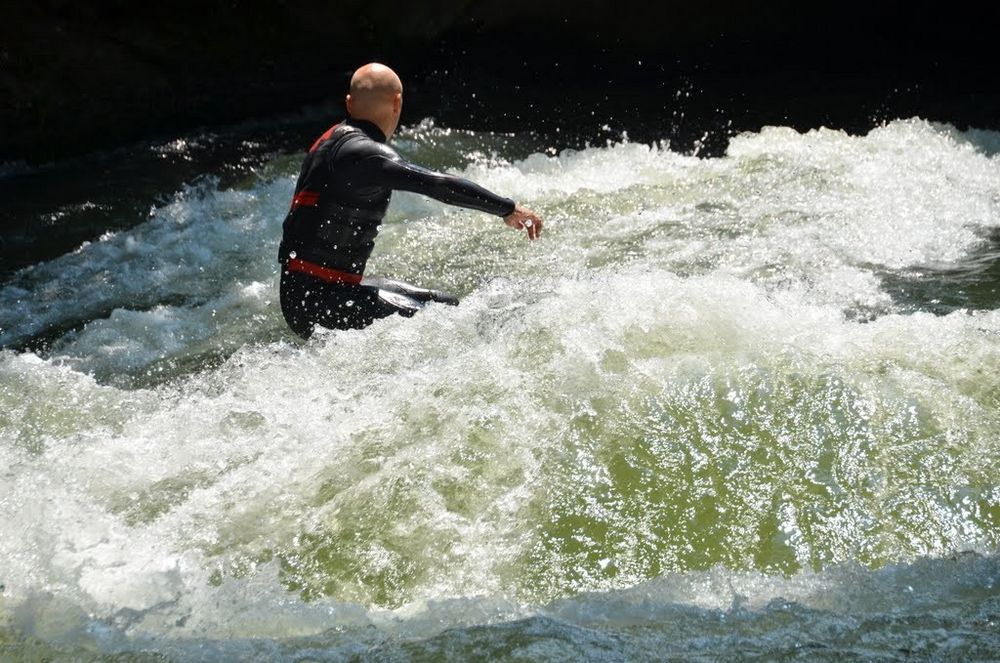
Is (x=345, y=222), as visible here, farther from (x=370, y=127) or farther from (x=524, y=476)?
(x=524, y=476)

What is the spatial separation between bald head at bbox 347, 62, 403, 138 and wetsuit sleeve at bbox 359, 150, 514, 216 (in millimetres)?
318

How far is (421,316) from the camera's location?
4.39 m

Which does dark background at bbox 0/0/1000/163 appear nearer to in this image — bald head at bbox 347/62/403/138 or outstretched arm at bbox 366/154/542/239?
bald head at bbox 347/62/403/138

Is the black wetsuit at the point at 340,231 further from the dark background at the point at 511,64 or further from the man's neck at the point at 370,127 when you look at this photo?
the dark background at the point at 511,64

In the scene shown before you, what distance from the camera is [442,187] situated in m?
4.12

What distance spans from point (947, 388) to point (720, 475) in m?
0.96

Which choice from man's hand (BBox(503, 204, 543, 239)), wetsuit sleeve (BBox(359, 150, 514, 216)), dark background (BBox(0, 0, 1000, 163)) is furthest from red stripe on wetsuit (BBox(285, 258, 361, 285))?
dark background (BBox(0, 0, 1000, 163))

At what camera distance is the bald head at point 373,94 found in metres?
4.38

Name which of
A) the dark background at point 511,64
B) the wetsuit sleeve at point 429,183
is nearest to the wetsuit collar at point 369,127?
the wetsuit sleeve at point 429,183

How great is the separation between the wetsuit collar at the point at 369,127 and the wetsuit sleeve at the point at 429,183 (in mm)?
246

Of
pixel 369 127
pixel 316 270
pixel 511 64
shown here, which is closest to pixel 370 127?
pixel 369 127

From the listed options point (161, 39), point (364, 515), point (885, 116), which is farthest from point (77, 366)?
point (885, 116)

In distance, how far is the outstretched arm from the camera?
4.11 metres

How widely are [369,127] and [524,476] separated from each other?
1769 millimetres
